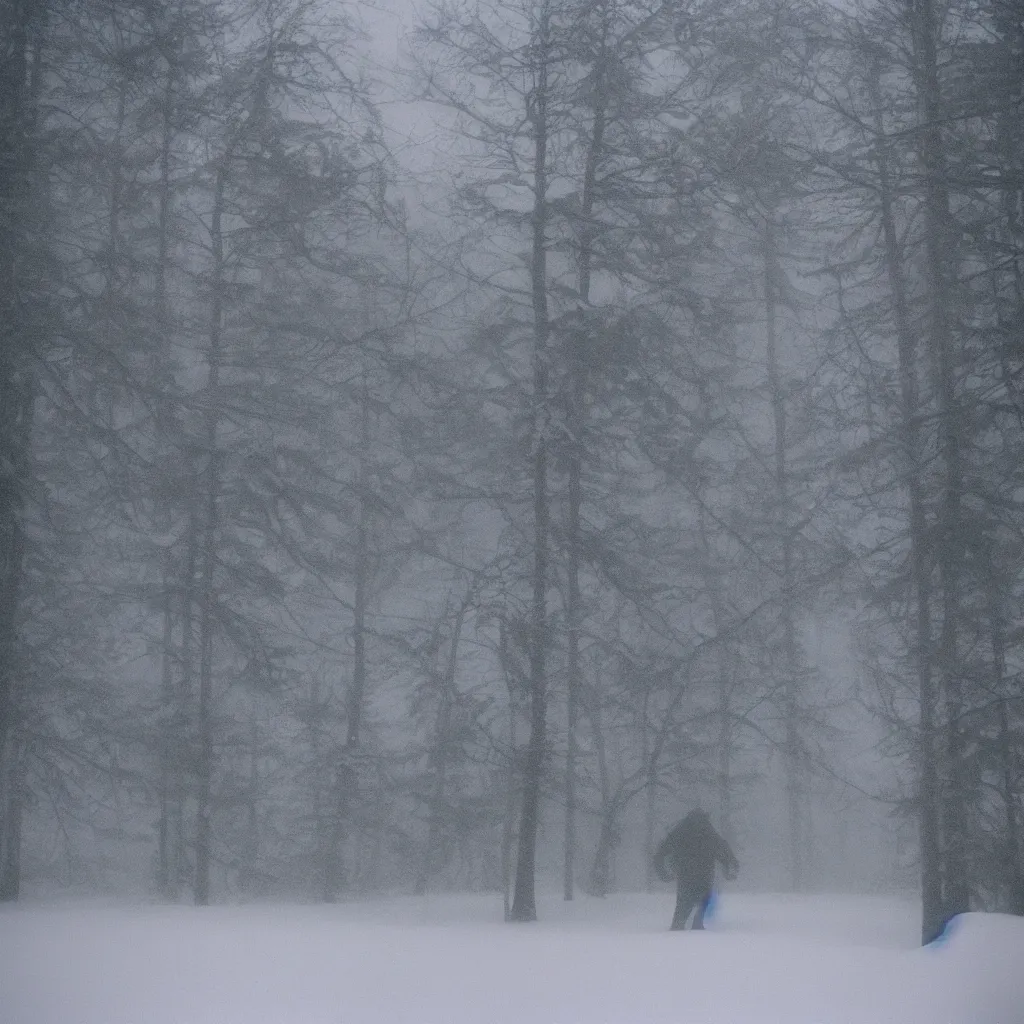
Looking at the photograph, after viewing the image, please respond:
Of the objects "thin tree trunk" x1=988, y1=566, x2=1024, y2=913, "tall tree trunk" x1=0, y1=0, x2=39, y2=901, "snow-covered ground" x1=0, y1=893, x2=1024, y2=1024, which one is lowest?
"snow-covered ground" x1=0, y1=893, x2=1024, y2=1024

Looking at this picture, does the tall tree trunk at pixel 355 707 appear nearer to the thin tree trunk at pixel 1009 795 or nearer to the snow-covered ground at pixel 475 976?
the snow-covered ground at pixel 475 976

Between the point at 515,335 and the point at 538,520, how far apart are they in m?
2.21

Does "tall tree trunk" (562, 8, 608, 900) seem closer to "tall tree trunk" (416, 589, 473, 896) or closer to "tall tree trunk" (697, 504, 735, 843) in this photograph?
"tall tree trunk" (416, 589, 473, 896)

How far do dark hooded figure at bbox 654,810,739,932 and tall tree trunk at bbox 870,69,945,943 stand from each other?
6.78ft

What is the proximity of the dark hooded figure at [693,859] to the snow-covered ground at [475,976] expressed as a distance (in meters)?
1.26

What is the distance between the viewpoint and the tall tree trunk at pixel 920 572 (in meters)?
9.93

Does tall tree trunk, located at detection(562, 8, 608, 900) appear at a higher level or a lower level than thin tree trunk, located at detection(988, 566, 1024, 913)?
higher

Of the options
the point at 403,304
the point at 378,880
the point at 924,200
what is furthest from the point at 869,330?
the point at 378,880

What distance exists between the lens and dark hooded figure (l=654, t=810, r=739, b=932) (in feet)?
31.8

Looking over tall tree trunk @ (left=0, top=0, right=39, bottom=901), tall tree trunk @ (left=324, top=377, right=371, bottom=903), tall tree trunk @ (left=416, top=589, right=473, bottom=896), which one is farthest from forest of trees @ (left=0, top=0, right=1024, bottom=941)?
tall tree trunk @ (left=324, top=377, right=371, bottom=903)

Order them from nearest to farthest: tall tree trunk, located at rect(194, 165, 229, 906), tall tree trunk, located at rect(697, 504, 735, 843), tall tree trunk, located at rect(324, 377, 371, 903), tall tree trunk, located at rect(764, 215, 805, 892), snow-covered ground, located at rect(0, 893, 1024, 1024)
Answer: snow-covered ground, located at rect(0, 893, 1024, 1024)
tall tree trunk, located at rect(194, 165, 229, 906)
tall tree trunk, located at rect(764, 215, 805, 892)
tall tree trunk, located at rect(697, 504, 735, 843)
tall tree trunk, located at rect(324, 377, 371, 903)

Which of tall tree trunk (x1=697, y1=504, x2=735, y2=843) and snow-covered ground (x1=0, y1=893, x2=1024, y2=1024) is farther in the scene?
tall tree trunk (x1=697, y1=504, x2=735, y2=843)

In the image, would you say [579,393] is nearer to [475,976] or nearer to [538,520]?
[538,520]

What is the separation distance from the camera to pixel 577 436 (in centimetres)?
1089
